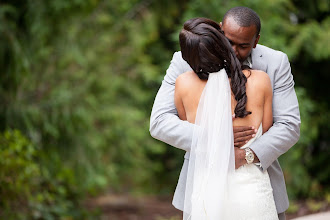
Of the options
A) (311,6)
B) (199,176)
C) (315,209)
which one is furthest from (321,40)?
(199,176)

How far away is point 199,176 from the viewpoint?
235 centimetres

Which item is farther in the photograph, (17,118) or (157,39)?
(157,39)

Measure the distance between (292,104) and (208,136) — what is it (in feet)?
1.62

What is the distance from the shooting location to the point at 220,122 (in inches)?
90.5

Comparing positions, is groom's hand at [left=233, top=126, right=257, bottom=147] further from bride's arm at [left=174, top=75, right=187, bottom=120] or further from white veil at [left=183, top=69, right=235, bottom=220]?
bride's arm at [left=174, top=75, right=187, bottom=120]

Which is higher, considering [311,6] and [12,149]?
[311,6]

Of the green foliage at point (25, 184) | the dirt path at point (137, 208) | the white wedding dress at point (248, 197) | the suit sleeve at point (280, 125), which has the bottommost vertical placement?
the dirt path at point (137, 208)

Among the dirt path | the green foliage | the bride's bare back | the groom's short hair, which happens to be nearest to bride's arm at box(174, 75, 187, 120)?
the bride's bare back

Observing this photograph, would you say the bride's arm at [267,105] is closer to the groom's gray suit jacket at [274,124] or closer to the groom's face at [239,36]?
the groom's gray suit jacket at [274,124]

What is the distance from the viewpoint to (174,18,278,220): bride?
228cm

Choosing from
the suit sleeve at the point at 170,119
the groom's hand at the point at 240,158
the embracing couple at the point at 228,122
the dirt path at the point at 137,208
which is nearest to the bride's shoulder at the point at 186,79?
the embracing couple at the point at 228,122

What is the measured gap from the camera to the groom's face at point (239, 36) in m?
2.32

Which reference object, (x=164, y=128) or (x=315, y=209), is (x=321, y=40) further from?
(x=164, y=128)

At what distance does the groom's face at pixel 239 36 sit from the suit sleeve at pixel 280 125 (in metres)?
0.25
